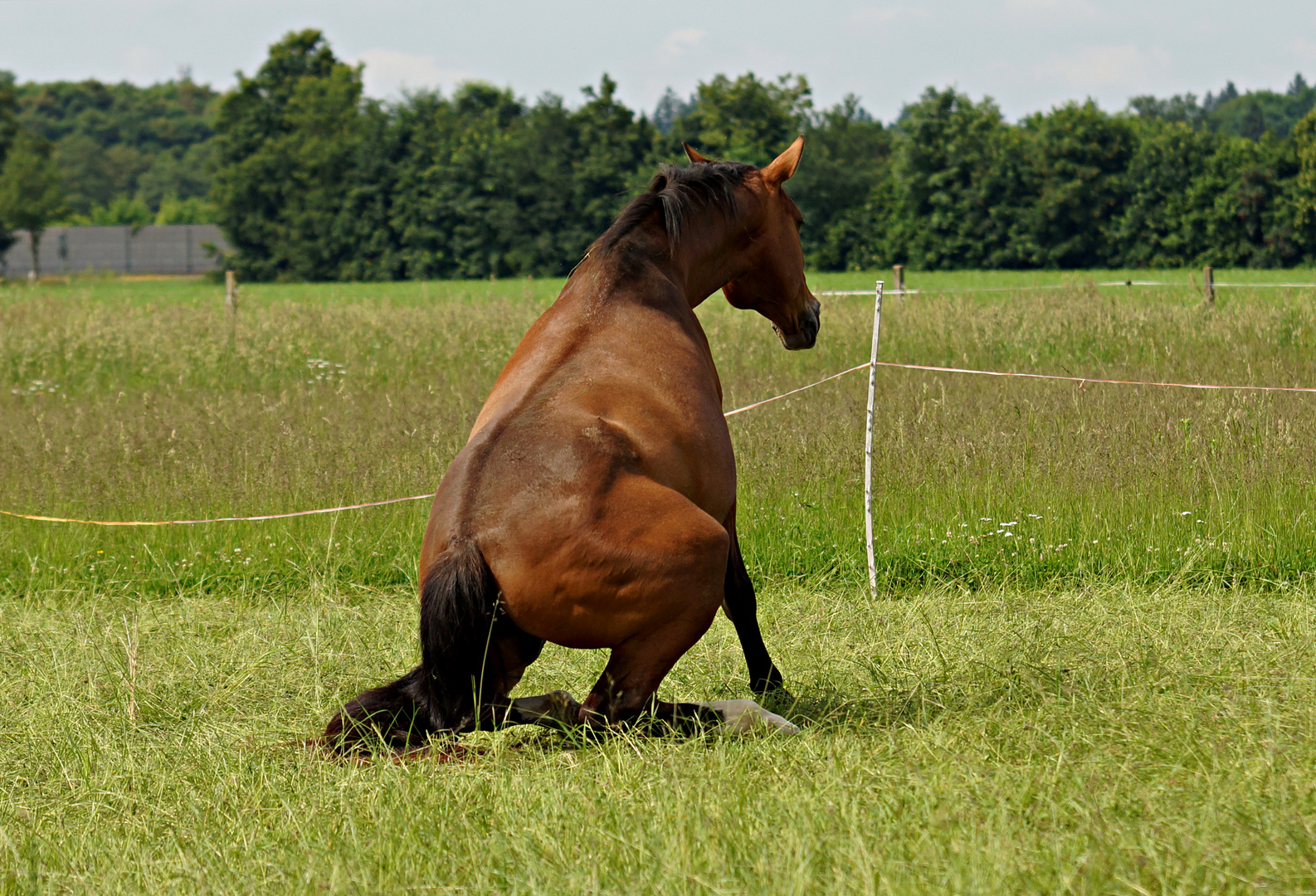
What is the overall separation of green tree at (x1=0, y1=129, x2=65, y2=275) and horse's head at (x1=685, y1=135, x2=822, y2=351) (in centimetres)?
7757

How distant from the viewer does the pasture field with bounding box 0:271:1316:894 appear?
2.64 m

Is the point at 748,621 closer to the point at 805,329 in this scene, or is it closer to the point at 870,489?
the point at 805,329

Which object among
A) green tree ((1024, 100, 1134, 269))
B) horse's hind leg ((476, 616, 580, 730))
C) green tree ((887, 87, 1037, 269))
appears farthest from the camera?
green tree ((887, 87, 1037, 269))

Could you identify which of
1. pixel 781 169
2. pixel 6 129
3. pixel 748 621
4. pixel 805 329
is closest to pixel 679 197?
pixel 781 169

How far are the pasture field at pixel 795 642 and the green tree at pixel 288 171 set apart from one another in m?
51.2

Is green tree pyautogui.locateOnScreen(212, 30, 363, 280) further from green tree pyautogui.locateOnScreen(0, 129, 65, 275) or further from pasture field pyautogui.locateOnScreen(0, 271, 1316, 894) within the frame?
pasture field pyautogui.locateOnScreen(0, 271, 1316, 894)

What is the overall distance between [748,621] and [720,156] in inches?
2112

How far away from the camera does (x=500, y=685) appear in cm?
354

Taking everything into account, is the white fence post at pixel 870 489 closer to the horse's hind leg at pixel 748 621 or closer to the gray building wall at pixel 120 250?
the horse's hind leg at pixel 748 621

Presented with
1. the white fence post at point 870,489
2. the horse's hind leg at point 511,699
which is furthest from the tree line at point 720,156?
the horse's hind leg at point 511,699

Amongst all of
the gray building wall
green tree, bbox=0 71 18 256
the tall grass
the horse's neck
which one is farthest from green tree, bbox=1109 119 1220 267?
the gray building wall

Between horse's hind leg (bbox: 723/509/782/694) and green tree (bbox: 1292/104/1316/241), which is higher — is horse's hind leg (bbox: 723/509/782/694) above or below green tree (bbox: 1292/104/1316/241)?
below

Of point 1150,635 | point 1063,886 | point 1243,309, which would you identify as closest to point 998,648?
point 1150,635

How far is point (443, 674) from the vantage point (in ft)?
11.2
